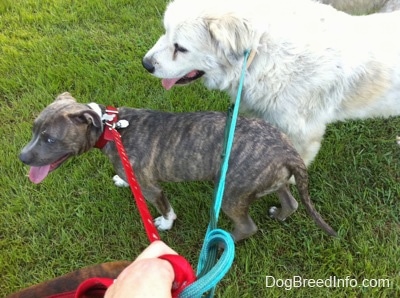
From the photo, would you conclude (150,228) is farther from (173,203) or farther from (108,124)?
(173,203)

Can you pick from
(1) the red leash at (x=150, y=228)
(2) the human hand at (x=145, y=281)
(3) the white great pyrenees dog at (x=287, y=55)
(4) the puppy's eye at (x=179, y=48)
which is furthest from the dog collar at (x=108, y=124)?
(2) the human hand at (x=145, y=281)

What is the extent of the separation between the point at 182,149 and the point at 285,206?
1.01 metres

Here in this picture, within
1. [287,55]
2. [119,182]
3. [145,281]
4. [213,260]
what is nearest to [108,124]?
[119,182]

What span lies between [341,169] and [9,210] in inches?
117

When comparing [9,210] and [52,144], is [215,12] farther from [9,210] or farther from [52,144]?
[9,210]

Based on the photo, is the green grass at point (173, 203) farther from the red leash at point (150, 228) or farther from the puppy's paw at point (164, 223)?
the red leash at point (150, 228)

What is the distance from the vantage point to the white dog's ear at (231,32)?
255 cm

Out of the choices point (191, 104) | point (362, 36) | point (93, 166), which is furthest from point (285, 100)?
point (93, 166)

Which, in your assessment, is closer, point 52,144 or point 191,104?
point 52,144

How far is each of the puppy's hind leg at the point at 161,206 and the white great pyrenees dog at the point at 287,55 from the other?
838mm

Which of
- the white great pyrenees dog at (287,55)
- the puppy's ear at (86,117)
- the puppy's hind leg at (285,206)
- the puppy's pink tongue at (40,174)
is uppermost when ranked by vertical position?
the white great pyrenees dog at (287,55)

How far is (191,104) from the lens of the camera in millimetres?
3977

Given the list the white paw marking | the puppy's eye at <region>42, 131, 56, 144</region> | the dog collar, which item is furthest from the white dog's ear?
the white paw marking

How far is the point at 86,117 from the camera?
2477 millimetres
